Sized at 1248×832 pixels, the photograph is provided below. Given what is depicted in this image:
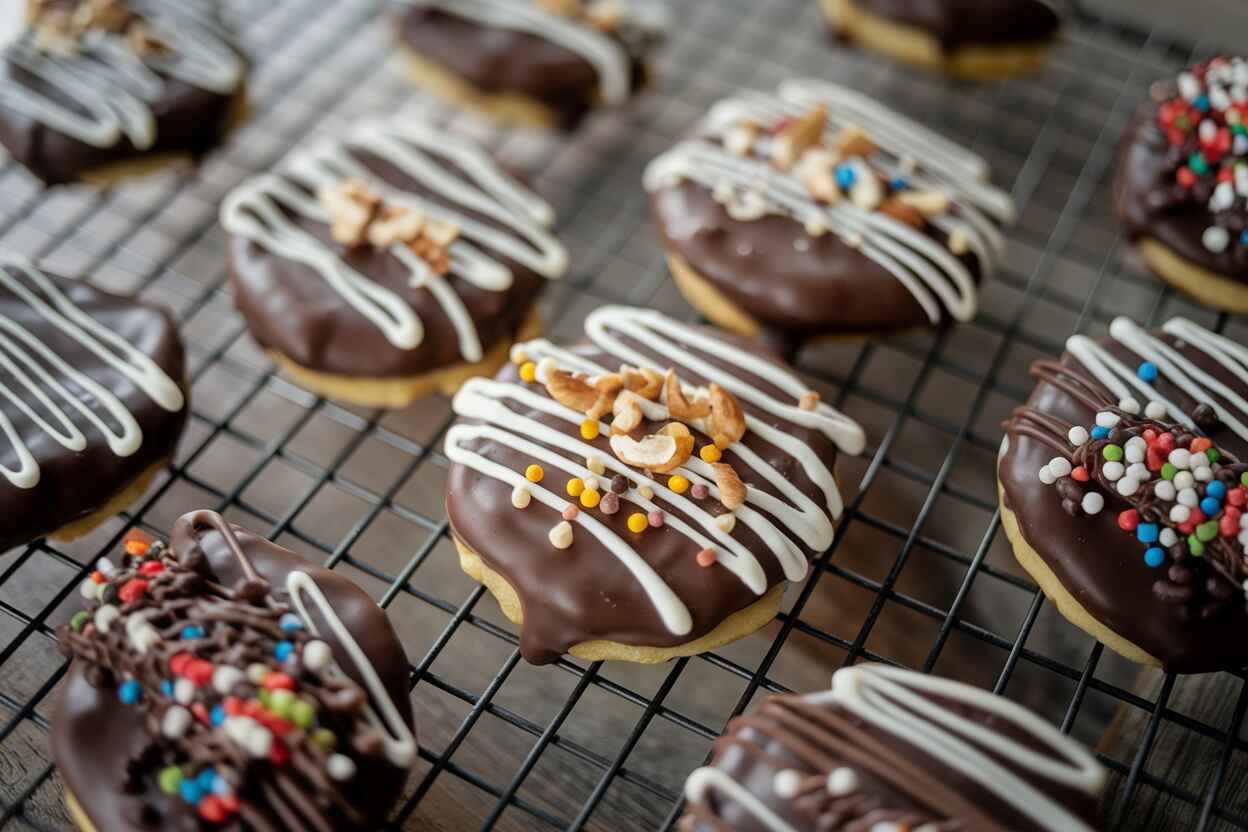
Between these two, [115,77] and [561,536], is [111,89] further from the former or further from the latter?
[561,536]

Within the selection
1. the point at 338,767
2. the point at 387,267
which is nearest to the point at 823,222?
the point at 387,267

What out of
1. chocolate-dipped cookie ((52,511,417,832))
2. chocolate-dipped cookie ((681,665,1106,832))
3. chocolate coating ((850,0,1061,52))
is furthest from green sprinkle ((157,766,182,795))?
chocolate coating ((850,0,1061,52))

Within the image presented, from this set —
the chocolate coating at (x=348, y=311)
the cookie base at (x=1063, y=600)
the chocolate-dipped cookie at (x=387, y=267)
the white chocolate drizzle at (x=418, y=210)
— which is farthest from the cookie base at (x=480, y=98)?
the cookie base at (x=1063, y=600)

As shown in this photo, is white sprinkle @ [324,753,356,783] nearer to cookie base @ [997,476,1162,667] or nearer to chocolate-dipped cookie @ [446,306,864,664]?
chocolate-dipped cookie @ [446,306,864,664]

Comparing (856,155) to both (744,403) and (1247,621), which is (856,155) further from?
(1247,621)

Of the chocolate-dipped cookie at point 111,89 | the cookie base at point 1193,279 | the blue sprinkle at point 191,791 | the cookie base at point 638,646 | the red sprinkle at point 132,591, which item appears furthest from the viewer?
the chocolate-dipped cookie at point 111,89

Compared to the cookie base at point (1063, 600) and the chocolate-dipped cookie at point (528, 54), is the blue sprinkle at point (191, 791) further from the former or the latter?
the chocolate-dipped cookie at point (528, 54)
